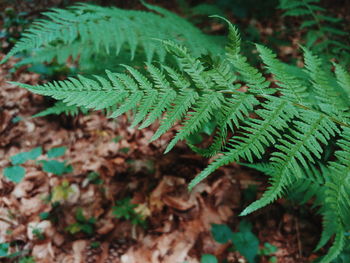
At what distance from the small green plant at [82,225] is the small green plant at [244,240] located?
0.93 m

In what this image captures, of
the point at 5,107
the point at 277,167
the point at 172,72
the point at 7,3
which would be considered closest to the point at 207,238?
the point at 277,167

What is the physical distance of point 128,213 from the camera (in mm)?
2078

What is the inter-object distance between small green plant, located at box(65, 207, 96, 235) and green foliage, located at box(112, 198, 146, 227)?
19 centimetres

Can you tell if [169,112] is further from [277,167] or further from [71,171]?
[71,171]

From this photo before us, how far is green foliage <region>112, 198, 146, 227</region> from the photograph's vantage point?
207 cm

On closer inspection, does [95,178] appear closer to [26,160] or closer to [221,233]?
[26,160]

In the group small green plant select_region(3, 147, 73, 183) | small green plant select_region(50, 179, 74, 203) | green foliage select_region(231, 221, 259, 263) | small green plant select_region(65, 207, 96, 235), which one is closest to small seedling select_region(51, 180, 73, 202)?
small green plant select_region(50, 179, 74, 203)

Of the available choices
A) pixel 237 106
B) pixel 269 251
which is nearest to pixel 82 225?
pixel 269 251

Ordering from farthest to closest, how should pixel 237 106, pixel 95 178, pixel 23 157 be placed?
pixel 95 178 → pixel 23 157 → pixel 237 106

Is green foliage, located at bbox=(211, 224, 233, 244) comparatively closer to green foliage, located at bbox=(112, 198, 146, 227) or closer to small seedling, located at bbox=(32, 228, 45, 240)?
green foliage, located at bbox=(112, 198, 146, 227)

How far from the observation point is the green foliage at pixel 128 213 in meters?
2.07

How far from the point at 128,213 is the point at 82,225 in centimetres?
36

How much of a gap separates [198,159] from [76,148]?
1.16 metres

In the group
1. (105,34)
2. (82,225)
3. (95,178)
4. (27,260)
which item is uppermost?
(105,34)
